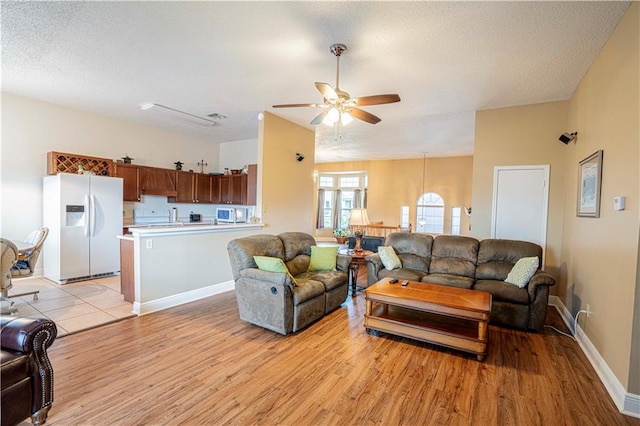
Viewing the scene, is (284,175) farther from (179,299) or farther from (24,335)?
(24,335)

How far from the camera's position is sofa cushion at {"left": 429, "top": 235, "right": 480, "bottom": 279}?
13.7ft

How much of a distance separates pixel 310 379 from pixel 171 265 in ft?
8.35

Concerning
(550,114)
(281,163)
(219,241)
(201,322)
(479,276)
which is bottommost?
(201,322)

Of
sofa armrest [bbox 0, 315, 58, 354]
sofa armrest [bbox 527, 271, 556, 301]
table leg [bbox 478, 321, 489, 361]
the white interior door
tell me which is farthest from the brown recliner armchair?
the white interior door

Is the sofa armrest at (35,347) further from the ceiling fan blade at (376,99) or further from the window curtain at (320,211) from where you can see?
the window curtain at (320,211)

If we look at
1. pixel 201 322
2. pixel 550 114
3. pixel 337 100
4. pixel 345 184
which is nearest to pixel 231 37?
pixel 337 100

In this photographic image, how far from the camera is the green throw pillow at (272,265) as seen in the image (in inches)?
127

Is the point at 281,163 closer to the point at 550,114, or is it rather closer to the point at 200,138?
the point at 200,138

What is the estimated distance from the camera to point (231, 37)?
111 inches

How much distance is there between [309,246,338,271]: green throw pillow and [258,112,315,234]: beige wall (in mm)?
1422

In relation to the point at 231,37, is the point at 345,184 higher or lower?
lower

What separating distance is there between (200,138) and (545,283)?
23.3 feet

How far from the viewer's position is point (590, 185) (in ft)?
10.1

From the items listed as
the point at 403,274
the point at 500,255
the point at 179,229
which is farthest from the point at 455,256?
the point at 179,229
